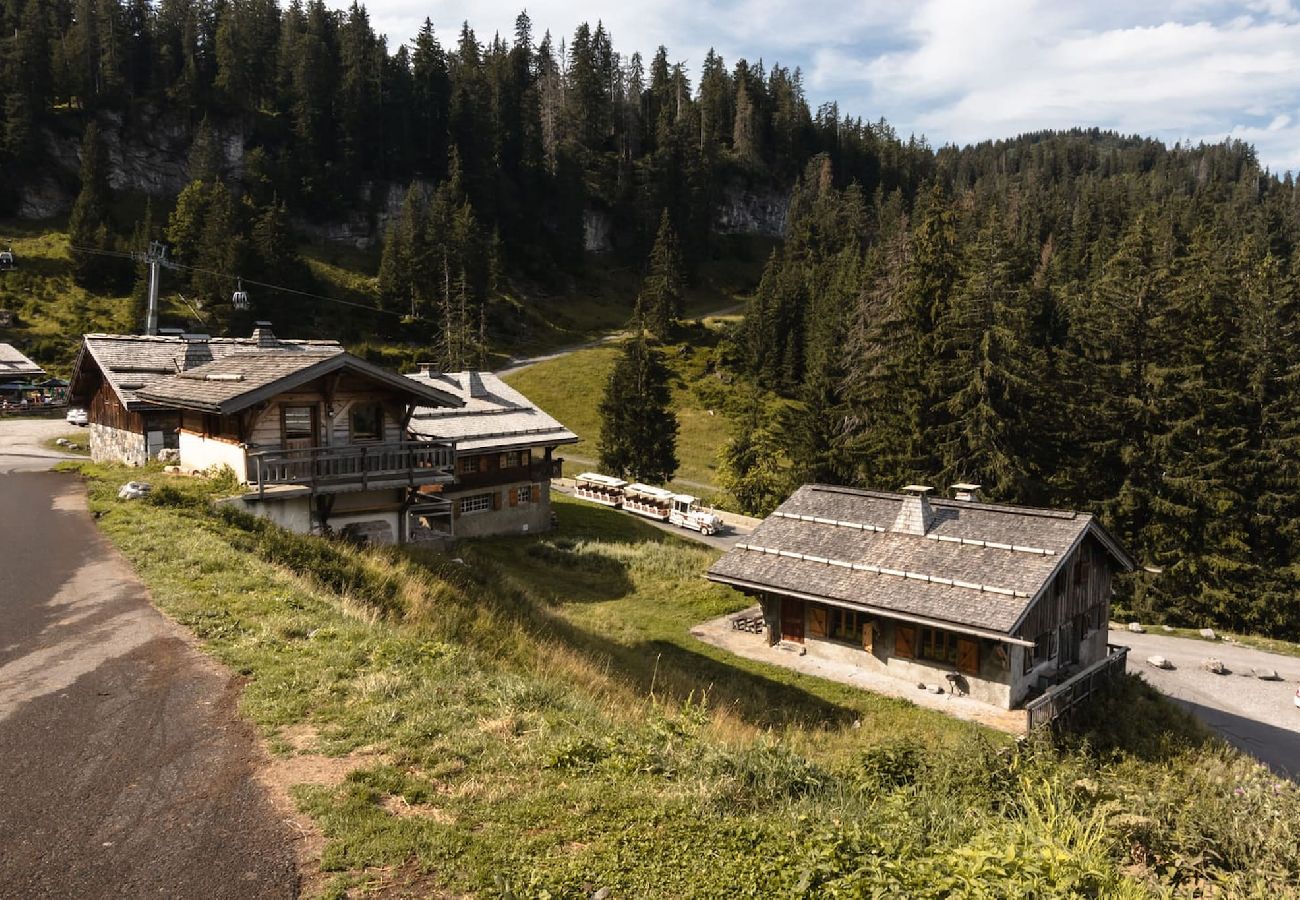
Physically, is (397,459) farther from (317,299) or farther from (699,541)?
(317,299)

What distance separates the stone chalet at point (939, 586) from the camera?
73.0 ft

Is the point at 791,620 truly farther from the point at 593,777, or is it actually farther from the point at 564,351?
the point at 564,351

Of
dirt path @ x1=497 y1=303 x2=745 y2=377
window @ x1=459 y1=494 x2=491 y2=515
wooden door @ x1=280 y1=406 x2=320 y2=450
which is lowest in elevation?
window @ x1=459 y1=494 x2=491 y2=515

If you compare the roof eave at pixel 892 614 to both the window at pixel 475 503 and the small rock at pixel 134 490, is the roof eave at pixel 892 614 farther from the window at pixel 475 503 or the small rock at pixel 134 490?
the small rock at pixel 134 490

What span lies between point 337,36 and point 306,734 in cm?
13691

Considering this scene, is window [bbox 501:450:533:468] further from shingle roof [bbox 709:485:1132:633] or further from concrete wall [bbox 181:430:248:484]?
concrete wall [bbox 181:430:248:484]

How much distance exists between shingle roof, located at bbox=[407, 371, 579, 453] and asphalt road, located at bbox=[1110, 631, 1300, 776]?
27.5 m

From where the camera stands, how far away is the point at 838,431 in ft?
158

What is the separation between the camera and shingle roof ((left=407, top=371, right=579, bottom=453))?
37.1 metres

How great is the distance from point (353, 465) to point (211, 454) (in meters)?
4.62

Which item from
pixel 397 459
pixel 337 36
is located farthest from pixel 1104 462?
pixel 337 36

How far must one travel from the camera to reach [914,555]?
24625 mm

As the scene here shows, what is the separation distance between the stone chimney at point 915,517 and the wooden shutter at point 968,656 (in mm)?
3898

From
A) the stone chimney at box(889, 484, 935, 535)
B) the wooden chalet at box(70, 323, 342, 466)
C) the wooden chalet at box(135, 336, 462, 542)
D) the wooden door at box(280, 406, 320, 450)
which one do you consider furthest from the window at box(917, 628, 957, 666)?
the wooden chalet at box(70, 323, 342, 466)
